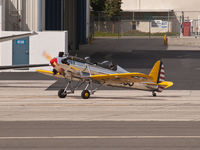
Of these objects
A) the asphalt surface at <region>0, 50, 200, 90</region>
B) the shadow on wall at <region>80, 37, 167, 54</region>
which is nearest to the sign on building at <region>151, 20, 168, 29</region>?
the shadow on wall at <region>80, 37, 167, 54</region>

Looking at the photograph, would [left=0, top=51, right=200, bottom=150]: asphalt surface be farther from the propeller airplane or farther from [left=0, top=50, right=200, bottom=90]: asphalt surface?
the propeller airplane

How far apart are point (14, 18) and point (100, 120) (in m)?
20.3

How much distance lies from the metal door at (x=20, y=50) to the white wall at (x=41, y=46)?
17 cm

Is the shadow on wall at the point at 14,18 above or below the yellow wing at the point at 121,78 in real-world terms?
above

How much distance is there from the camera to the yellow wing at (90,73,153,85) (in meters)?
19.3

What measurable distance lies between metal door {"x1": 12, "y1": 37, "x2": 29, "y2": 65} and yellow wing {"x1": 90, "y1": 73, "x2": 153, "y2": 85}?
1246 centimetres

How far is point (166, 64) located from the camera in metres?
36.1

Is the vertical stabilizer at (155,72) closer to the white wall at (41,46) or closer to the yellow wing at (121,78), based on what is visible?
the yellow wing at (121,78)

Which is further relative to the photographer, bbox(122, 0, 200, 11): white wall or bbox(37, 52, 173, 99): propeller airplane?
bbox(122, 0, 200, 11): white wall

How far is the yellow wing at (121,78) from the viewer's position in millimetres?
19344

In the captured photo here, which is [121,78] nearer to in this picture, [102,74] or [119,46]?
[102,74]

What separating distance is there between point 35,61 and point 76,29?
2388cm
